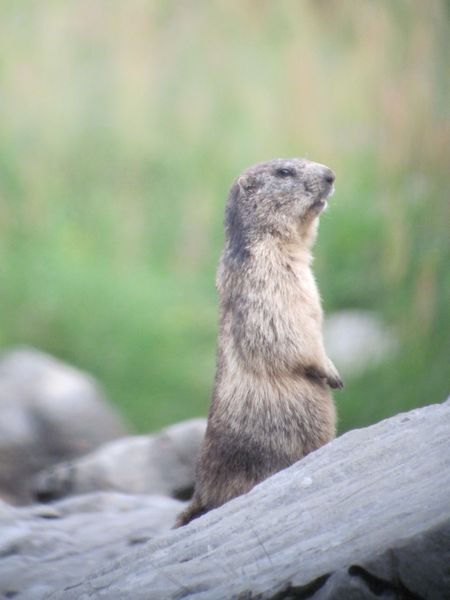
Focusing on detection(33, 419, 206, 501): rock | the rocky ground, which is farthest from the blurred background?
the rocky ground

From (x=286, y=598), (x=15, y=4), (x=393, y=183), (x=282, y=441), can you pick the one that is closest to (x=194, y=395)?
(x=393, y=183)

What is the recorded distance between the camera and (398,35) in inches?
311

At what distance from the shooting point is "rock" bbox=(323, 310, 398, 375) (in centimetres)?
745

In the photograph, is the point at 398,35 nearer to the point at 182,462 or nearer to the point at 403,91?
the point at 403,91

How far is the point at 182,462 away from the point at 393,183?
2572 millimetres

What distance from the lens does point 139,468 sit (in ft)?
20.0

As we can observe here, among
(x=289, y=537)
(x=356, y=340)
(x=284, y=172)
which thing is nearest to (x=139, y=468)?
(x=284, y=172)

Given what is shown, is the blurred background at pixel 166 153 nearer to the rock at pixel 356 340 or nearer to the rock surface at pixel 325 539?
the rock at pixel 356 340

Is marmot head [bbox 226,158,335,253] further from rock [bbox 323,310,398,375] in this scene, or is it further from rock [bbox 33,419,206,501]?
rock [bbox 323,310,398,375]

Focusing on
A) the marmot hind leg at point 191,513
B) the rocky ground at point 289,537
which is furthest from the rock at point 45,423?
the marmot hind leg at point 191,513

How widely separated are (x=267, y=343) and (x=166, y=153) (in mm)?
4909

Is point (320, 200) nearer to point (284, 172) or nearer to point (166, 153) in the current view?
point (284, 172)

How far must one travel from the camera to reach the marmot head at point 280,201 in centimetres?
498

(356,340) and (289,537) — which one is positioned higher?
(356,340)
